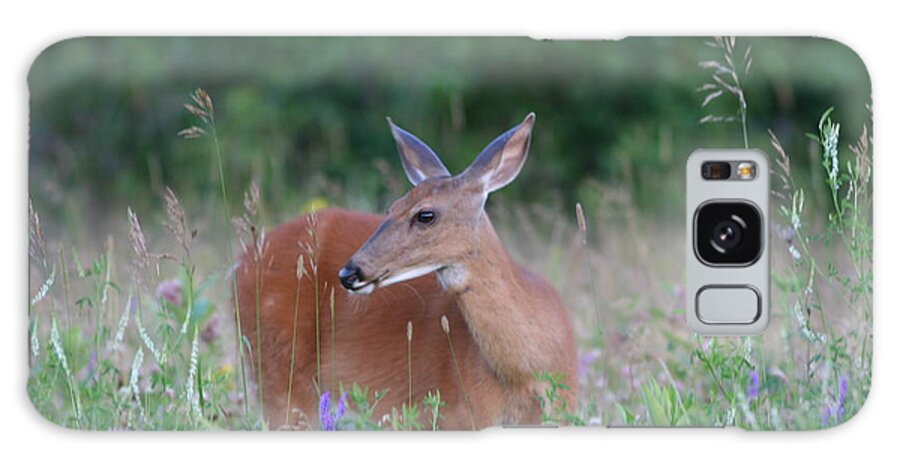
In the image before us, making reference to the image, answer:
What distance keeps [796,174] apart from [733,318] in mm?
531

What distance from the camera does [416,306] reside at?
124 feet

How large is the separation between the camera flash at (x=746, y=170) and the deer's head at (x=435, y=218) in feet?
2.38

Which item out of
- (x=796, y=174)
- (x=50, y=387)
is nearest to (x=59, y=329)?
(x=50, y=387)

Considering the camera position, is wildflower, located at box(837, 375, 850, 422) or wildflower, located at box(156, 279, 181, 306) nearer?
wildflower, located at box(837, 375, 850, 422)

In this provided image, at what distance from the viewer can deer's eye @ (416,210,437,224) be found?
3753 centimetres

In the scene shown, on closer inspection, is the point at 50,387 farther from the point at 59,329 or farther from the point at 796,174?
the point at 796,174

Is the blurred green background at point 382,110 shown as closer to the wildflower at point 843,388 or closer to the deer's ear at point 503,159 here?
the deer's ear at point 503,159

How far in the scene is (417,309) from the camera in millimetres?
37656

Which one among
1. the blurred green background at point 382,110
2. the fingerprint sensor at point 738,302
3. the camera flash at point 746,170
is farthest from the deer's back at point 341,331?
the camera flash at point 746,170

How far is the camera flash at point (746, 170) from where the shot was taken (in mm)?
37656

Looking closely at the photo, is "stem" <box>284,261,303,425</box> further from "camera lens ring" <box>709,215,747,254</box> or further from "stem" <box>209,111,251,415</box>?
"camera lens ring" <box>709,215,747,254</box>

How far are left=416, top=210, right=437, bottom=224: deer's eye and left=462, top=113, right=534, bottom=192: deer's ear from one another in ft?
0.56

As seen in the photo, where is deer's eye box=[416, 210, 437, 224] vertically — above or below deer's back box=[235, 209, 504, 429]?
above

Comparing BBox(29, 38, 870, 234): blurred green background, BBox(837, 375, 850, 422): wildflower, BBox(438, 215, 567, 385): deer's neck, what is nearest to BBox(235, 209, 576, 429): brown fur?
BBox(438, 215, 567, 385): deer's neck
